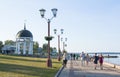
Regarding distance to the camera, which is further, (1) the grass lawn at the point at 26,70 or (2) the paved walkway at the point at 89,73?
(2) the paved walkway at the point at 89,73

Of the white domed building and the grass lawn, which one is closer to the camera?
the grass lawn

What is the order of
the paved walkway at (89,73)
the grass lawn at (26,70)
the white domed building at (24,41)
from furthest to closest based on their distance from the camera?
the white domed building at (24,41)
the paved walkway at (89,73)
the grass lawn at (26,70)

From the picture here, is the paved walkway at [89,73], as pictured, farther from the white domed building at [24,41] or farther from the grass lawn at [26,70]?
the white domed building at [24,41]

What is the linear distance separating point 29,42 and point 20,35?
3689 millimetres

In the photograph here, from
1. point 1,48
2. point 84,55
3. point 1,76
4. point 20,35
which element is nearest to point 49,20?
point 84,55

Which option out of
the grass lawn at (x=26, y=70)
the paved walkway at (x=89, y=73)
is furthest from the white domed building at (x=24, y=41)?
the paved walkway at (x=89, y=73)

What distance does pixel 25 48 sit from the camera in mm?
123438

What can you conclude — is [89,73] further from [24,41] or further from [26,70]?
[24,41]

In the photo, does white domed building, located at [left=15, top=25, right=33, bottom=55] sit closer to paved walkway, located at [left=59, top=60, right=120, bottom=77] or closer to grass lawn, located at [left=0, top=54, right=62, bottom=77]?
grass lawn, located at [left=0, top=54, right=62, bottom=77]

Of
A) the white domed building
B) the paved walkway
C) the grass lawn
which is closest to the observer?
the grass lawn

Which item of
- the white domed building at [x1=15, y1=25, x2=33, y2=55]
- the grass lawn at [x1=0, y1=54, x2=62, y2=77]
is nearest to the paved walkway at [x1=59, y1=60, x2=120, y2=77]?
the grass lawn at [x1=0, y1=54, x2=62, y2=77]

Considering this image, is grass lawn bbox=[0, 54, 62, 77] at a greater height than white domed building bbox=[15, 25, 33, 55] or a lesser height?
lesser

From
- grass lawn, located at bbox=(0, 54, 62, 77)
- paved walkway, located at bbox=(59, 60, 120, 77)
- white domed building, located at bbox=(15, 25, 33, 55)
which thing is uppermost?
white domed building, located at bbox=(15, 25, 33, 55)

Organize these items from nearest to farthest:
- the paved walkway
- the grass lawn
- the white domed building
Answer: the grass lawn < the paved walkway < the white domed building
